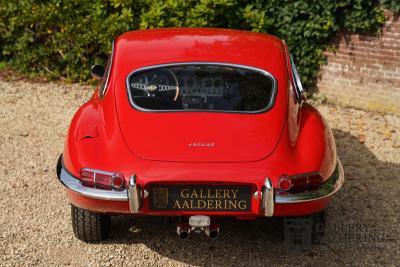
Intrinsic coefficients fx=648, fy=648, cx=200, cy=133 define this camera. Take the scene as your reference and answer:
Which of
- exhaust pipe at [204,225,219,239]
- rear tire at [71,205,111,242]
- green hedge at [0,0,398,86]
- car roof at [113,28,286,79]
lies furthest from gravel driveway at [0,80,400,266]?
green hedge at [0,0,398,86]

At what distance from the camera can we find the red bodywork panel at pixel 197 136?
4461mm

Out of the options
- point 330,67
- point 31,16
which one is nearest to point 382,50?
point 330,67

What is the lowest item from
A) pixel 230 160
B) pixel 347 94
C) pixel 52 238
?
pixel 347 94

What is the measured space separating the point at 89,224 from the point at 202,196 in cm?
107

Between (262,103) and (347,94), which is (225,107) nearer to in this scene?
(262,103)

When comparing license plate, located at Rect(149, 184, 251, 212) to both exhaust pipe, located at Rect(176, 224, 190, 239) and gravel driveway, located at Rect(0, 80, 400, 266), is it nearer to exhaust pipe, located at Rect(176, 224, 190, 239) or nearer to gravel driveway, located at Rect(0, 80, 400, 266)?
exhaust pipe, located at Rect(176, 224, 190, 239)

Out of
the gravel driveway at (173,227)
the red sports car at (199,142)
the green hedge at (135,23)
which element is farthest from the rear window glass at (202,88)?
the green hedge at (135,23)

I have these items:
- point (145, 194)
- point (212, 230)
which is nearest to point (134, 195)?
point (145, 194)

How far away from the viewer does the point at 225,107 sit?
5090 millimetres

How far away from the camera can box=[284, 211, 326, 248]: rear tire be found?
16.0 ft

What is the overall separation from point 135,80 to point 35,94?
13.5 ft

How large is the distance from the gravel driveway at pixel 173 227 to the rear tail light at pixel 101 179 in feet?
2.38

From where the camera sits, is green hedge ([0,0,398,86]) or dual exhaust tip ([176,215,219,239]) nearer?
dual exhaust tip ([176,215,219,239])

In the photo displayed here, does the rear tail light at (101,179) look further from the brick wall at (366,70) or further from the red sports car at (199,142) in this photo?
the brick wall at (366,70)
